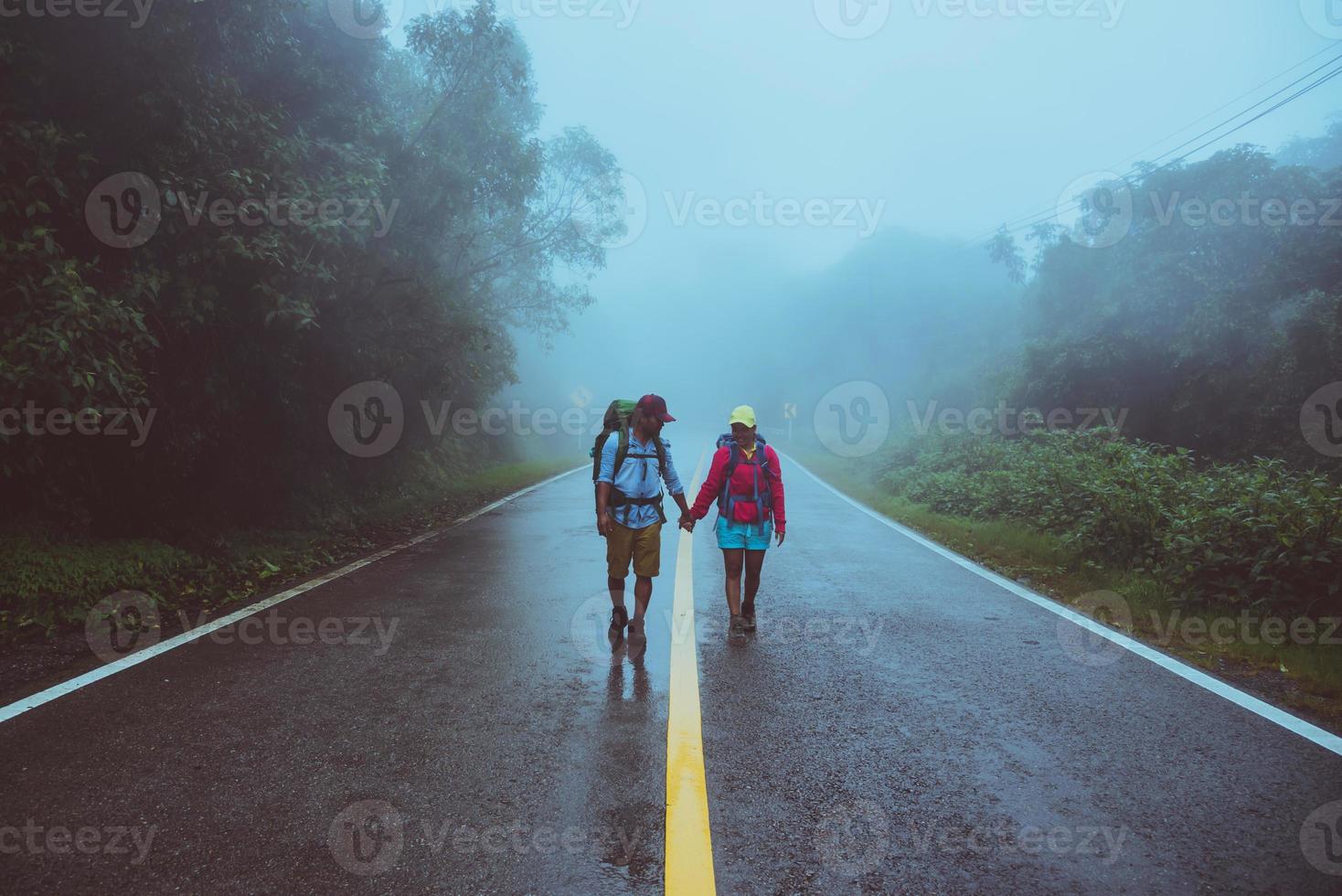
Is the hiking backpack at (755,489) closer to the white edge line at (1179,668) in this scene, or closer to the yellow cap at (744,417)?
the yellow cap at (744,417)

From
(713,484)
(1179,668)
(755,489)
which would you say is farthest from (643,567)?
(1179,668)

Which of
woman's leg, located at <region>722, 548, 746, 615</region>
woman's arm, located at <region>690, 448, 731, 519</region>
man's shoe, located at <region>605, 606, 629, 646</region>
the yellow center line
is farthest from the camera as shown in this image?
woman's arm, located at <region>690, 448, 731, 519</region>

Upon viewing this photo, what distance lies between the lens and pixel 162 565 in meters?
7.09

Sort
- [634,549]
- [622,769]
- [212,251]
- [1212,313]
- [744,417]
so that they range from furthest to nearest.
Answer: [1212,313] → [212,251] → [744,417] → [634,549] → [622,769]

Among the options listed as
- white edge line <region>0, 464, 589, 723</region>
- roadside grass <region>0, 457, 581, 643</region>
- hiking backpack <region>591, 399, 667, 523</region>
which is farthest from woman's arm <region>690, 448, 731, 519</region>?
roadside grass <region>0, 457, 581, 643</region>

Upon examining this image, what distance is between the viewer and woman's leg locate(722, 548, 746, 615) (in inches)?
233

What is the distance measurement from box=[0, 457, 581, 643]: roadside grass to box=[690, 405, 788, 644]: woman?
419 centimetres

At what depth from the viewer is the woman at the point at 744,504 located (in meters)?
5.93

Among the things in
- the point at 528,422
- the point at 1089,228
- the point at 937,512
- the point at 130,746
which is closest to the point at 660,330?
the point at 528,422

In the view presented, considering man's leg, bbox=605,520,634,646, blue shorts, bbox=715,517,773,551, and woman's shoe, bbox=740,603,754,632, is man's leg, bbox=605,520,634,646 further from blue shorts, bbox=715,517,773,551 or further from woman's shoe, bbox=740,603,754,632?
woman's shoe, bbox=740,603,754,632

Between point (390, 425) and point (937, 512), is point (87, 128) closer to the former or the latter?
point (390, 425)

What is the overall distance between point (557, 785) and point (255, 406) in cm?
784

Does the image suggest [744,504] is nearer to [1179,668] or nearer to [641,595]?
[641,595]

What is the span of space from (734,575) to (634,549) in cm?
95
